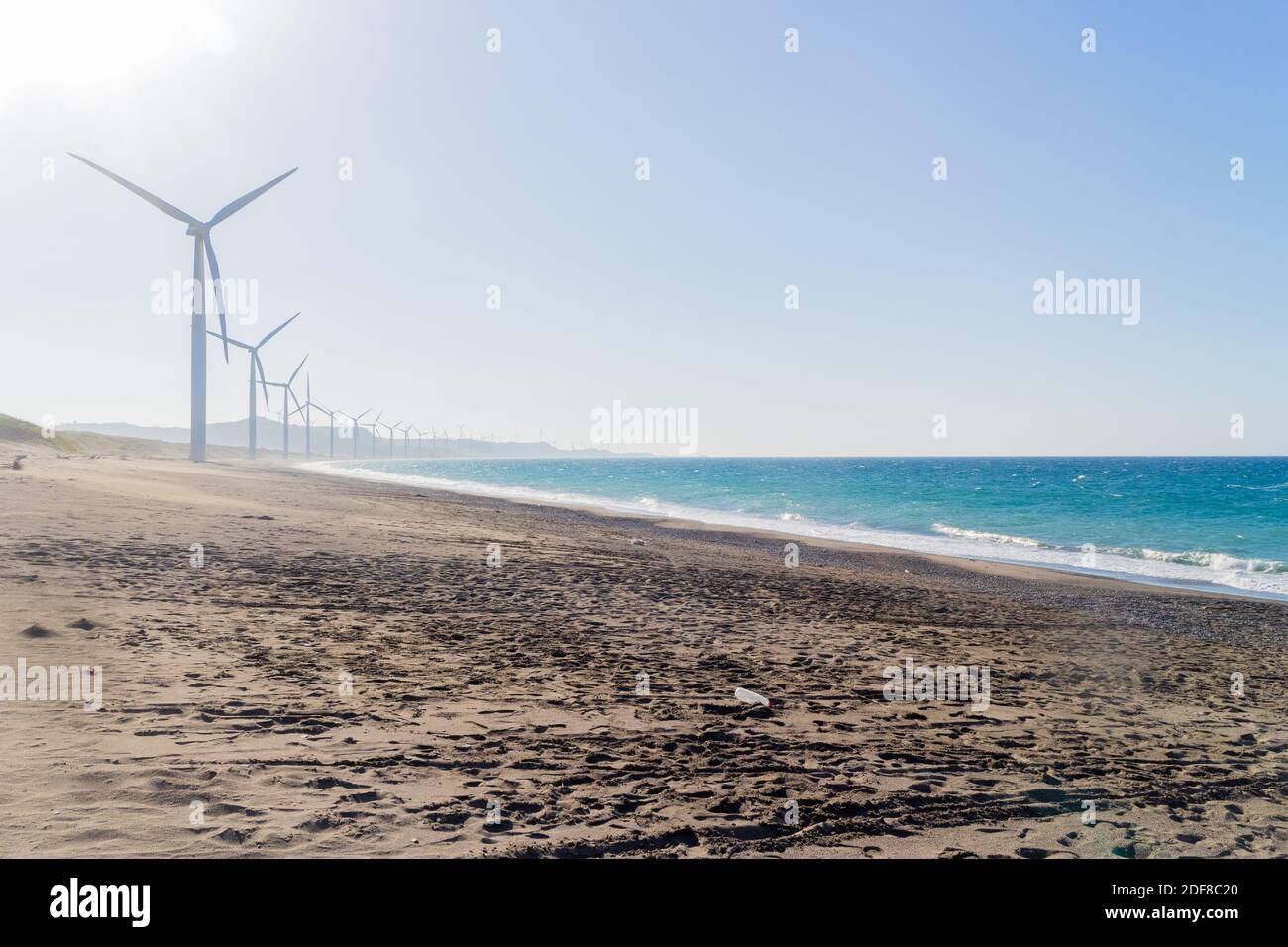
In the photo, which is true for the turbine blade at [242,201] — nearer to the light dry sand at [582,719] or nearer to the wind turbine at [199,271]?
the wind turbine at [199,271]

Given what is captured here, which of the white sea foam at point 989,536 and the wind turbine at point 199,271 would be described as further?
the wind turbine at point 199,271

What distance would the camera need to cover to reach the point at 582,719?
25.0 ft

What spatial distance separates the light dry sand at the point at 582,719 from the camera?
5.28 meters

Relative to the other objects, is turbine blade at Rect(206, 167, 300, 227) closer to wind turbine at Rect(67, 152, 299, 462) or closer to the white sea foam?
wind turbine at Rect(67, 152, 299, 462)

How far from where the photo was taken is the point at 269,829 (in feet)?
16.0

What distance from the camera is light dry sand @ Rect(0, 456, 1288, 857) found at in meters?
5.28

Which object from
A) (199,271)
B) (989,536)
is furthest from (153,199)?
(989,536)

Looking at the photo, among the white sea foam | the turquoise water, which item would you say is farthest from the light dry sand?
the white sea foam

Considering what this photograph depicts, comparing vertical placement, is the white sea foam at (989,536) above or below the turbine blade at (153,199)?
below

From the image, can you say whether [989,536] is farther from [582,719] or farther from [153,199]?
[153,199]

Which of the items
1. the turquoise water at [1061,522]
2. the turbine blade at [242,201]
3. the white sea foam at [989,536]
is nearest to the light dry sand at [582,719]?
the turquoise water at [1061,522]

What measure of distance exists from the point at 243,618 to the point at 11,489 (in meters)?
16.4

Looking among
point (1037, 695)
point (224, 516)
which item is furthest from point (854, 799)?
point (224, 516)
